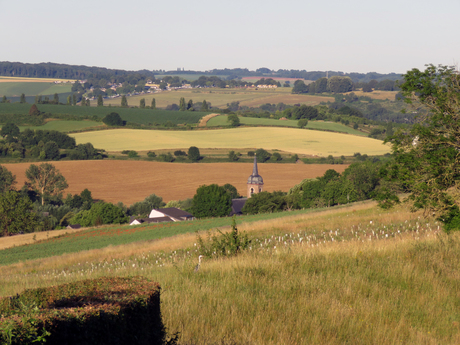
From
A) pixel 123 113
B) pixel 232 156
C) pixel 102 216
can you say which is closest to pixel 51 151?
pixel 232 156

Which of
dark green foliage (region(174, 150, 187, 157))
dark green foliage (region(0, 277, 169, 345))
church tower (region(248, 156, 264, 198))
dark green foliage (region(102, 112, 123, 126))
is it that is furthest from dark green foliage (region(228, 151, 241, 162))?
dark green foliage (region(0, 277, 169, 345))

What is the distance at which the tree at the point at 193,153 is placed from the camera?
113 m

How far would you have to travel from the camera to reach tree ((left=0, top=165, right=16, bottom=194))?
89938mm

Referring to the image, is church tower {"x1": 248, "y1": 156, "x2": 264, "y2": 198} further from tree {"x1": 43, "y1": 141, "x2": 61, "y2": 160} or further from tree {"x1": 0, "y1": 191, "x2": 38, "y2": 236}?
tree {"x1": 43, "y1": 141, "x2": 61, "y2": 160}

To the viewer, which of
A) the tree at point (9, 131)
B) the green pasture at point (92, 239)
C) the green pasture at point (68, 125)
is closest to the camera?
the green pasture at point (92, 239)

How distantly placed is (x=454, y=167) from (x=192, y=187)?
3170 inches

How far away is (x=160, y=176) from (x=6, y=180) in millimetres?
29806

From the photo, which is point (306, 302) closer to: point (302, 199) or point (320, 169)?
point (302, 199)

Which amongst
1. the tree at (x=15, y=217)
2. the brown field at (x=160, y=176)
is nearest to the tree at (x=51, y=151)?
the brown field at (x=160, y=176)

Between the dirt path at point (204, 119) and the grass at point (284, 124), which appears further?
the dirt path at point (204, 119)

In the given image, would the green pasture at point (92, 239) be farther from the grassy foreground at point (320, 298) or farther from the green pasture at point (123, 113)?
the green pasture at point (123, 113)

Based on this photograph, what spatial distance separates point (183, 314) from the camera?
22.1 ft

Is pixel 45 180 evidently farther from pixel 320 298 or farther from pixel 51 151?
pixel 320 298

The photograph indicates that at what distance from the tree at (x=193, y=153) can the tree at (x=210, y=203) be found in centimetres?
3765
